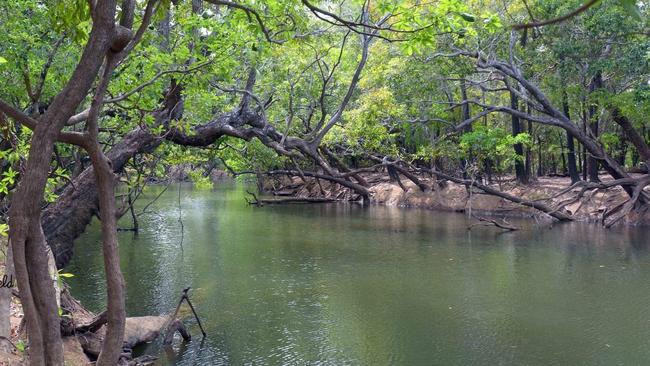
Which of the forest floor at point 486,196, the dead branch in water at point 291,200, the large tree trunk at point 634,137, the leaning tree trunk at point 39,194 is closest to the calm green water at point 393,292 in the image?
the forest floor at point 486,196

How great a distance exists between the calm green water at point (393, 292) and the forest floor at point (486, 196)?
5.57 feet

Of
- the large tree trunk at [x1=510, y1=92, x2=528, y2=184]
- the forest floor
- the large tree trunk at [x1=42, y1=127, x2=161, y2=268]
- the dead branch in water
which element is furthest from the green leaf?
the dead branch in water

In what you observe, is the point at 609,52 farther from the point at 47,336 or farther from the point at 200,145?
the point at 47,336

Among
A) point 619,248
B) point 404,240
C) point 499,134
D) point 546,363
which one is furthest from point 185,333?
point 499,134

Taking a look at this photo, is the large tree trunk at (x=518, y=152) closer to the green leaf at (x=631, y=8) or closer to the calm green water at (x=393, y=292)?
the calm green water at (x=393, y=292)

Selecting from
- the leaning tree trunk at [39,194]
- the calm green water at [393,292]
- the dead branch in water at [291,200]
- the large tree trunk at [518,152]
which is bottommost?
the calm green water at [393,292]

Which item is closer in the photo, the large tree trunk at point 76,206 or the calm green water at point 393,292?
the calm green water at point 393,292

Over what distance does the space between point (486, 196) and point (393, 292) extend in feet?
50.3

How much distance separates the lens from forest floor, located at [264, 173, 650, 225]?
2192 cm

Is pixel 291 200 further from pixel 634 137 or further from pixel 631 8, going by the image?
pixel 631 8

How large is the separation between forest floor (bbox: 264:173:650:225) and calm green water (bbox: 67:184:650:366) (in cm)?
170

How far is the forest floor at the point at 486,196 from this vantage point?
2192 centimetres

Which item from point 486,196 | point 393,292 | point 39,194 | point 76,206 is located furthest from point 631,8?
point 486,196

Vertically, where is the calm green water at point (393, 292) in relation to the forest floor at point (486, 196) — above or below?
below
